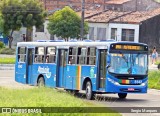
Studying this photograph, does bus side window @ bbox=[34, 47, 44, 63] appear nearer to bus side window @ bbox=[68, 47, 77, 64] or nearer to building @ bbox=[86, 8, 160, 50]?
bus side window @ bbox=[68, 47, 77, 64]

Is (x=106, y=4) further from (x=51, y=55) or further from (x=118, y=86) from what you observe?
(x=118, y=86)

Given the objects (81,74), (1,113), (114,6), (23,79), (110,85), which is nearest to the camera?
(1,113)

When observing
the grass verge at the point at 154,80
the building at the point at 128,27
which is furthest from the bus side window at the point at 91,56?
the building at the point at 128,27

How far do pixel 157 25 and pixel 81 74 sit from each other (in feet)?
167

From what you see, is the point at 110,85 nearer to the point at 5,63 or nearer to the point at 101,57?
the point at 101,57

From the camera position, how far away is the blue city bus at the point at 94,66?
25.1 metres

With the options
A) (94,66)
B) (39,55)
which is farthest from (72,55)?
(39,55)

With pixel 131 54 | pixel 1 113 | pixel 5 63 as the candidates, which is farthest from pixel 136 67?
pixel 5 63

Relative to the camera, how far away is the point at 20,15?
7119 cm

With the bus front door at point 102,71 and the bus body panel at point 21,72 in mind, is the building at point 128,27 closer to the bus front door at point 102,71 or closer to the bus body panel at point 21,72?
the bus body panel at point 21,72

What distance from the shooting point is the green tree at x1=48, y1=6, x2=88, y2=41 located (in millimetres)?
72812

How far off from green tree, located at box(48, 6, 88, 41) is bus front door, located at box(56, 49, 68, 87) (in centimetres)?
4322

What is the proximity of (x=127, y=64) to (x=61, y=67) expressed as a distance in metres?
4.56

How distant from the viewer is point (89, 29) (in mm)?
78500
